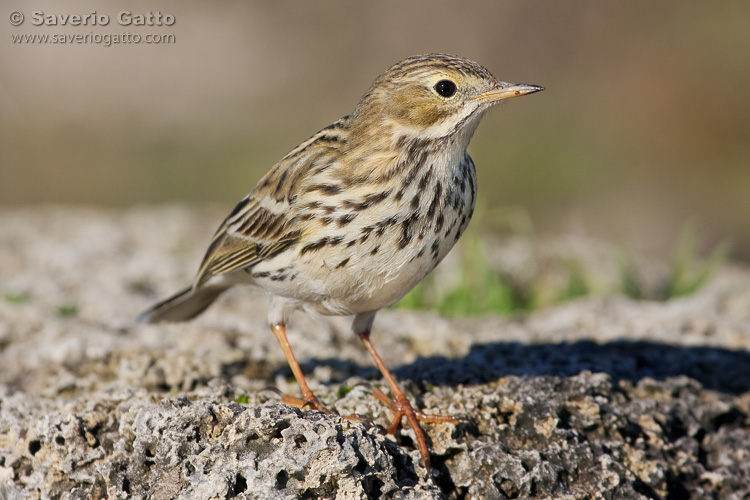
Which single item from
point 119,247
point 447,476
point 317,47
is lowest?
point 447,476

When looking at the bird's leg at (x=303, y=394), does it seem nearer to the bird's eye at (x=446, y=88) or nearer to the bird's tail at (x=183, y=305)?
the bird's tail at (x=183, y=305)

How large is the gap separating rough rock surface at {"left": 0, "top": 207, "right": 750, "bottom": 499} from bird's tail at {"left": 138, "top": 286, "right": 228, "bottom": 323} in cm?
17

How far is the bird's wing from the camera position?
4.10m

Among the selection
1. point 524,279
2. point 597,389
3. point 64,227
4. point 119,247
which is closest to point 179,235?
point 119,247

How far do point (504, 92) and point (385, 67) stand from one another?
364 inches

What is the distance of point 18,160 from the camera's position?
1250 centimetres

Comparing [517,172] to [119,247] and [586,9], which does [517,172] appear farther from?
[119,247]

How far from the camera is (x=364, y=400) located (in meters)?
4.00

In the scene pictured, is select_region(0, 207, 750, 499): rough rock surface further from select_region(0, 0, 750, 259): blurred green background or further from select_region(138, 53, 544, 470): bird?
select_region(0, 0, 750, 259): blurred green background

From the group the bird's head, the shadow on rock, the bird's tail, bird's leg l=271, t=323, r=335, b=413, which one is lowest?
the shadow on rock

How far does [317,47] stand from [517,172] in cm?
430

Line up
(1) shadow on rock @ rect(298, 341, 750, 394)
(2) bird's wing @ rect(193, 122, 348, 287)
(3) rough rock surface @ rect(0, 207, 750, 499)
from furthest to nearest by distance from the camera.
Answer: (1) shadow on rock @ rect(298, 341, 750, 394) → (2) bird's wing @ rect(193, 122, 348, 287) → (3) rough rock surface @ rect(0, 207, 750, 499)

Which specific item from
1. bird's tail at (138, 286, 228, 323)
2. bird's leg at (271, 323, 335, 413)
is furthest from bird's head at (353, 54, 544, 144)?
bird's tail at (138, 286, 228, 323)

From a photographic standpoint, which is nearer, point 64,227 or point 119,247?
point 119,247
